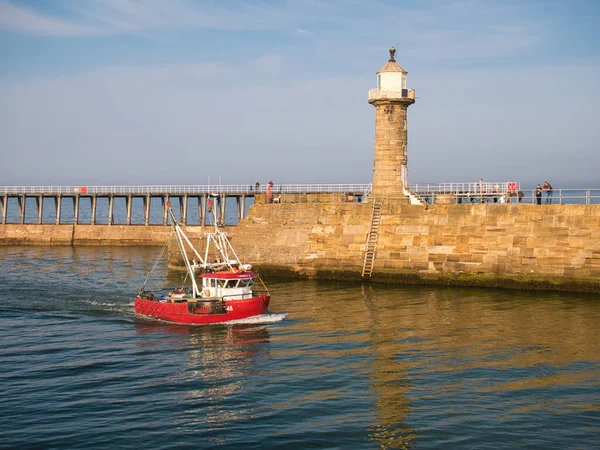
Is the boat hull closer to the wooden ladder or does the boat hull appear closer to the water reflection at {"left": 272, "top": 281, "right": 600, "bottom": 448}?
the water reflection at {"left": 272, "top": 281, "right": 600, "bottom": 448}

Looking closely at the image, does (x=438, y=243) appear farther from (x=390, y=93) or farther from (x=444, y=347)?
(x=444, y=347)

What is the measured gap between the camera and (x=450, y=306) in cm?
3541

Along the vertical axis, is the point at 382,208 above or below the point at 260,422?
above

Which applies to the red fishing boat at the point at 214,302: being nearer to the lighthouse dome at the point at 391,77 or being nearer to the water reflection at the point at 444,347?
the water reflection at the point at 444,347

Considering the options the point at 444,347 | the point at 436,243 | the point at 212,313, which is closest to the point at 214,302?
the point at 212,313

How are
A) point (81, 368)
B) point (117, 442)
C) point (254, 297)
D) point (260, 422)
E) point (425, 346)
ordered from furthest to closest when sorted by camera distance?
point (254, 297), point (425, 346), point (81, 368), point (260, 422), point (117, 442)

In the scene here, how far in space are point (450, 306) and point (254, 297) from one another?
9578mm

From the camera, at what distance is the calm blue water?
19.2 meters

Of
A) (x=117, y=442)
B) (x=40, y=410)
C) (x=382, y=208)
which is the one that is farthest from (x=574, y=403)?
(x=382, y=208)

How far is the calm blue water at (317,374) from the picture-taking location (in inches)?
757

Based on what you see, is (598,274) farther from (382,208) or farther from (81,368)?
(81,368)

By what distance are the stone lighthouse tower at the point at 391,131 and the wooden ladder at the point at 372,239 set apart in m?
1.10

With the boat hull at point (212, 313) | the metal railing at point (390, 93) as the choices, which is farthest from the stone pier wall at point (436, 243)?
the boat hull at point (212, 313)

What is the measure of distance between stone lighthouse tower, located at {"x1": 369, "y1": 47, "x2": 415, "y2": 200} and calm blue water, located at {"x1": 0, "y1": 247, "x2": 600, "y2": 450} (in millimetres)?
8462
